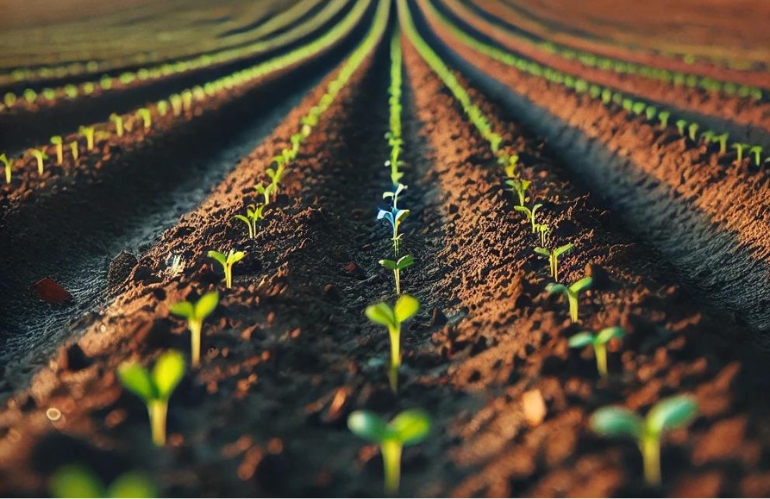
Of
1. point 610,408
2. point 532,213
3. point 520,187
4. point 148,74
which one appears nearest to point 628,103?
point 520,187

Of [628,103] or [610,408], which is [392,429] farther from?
[628,103]

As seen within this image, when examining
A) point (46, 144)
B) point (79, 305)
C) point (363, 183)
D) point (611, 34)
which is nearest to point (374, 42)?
point (611, 34)

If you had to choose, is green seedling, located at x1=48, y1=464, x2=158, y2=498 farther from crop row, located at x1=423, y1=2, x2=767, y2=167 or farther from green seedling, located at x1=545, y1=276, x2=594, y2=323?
crop row, located at x1=423, y1=2, x2=767, y2=167

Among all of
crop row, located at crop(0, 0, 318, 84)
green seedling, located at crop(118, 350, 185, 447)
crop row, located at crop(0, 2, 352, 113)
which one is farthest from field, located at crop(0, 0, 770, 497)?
crop row, located at crop(0, 0, 318, 84)

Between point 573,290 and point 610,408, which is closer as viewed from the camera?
point 610,408

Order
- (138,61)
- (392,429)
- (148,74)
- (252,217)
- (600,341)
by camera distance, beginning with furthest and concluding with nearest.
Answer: (138,61)
(148,74)
(252,217)
(600,341)
(392,429)

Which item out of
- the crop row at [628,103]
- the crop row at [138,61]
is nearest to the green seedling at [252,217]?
the crop row at [628,103]

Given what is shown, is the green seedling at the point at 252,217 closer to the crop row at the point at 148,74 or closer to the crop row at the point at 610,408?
the crop row at the point at 610,408
